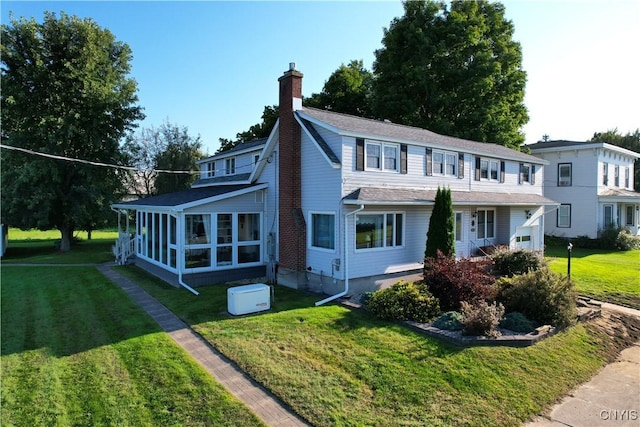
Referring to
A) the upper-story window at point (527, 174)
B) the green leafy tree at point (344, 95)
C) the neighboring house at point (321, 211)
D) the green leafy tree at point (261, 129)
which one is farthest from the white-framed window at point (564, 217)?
the green leafy tree at point (261, 129)

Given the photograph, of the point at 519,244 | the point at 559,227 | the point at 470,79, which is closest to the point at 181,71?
the point at 519,244

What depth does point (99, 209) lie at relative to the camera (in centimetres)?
2803

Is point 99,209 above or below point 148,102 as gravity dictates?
below

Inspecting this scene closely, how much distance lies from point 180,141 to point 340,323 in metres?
31.6

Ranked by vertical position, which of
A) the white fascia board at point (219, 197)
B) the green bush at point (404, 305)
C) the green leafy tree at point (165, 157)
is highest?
the green leafy tree at point (165, 157)

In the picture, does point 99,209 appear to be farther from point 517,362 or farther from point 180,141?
point 517,362

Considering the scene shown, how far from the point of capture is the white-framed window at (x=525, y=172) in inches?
869

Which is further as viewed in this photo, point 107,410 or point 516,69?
point 516,69

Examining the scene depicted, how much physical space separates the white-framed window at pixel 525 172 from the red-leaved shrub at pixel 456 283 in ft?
40.0

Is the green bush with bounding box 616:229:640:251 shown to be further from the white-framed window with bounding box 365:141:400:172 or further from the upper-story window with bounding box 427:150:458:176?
the white-framed window with bounding box 365:141:400:172

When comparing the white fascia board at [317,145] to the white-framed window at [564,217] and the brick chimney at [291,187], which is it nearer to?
the brick chimney at [291,187]

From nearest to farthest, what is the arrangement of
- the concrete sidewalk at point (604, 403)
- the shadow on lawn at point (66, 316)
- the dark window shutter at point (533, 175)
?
the concrete sidewalk at point (604, 403)
the shadow on lawn at point (66, 316)
the dark window shutter at point (533, 175)

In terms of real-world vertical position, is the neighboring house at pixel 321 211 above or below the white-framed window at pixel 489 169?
below

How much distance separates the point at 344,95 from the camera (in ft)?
128
